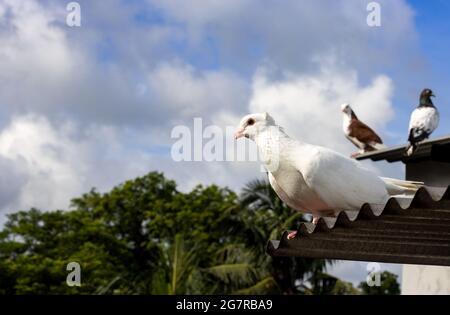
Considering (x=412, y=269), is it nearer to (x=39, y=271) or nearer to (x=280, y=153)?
(x=280, y=153)

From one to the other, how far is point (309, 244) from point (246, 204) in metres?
25.8

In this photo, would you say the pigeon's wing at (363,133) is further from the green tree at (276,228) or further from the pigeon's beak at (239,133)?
the green tree at (276,228)

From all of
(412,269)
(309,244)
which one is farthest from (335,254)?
(412,269)

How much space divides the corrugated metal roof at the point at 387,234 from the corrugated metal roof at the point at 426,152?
4994 mm

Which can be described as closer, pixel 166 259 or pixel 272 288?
pixel 166 259

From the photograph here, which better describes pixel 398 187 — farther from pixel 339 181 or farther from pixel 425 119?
pixel 425 119

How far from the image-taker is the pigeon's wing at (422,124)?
11805 mm

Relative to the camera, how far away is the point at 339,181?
19.7ft

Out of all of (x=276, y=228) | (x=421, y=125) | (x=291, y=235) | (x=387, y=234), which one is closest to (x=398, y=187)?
(x=387, y=234)

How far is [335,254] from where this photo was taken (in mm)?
6402

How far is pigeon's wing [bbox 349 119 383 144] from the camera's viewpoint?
1448 centimetres

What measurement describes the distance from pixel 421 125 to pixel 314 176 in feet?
20.5
